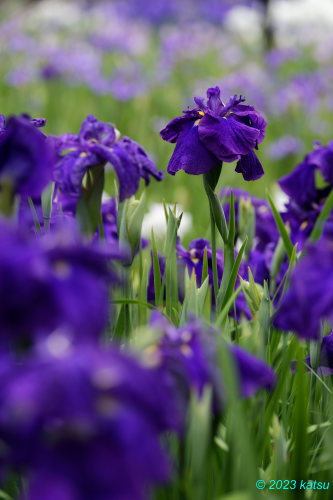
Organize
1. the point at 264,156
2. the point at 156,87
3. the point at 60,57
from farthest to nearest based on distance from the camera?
the point at 156,87 < the point at 60,57 < the point at 264,156

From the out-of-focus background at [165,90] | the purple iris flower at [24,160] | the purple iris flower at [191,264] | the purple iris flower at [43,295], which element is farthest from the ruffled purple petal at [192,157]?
the out-of-focus background at [165,90]

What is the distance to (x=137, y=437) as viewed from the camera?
46 centimetres

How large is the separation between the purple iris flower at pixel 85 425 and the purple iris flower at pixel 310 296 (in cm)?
24

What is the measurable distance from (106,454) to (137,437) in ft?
0.09

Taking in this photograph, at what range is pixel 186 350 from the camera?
2.21 feet

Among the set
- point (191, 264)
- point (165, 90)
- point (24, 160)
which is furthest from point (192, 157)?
point (165, 90)

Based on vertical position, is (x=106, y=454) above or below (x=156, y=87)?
below

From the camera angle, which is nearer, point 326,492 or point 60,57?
point 326,492

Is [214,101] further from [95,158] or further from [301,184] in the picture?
[301,184]

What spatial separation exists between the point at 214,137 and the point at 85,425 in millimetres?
769

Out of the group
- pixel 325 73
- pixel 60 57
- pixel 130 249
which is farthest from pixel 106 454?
pixel 325 73

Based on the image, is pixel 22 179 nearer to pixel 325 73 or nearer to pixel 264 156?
pixel 264 156

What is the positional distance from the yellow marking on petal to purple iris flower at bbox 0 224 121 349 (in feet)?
0.51

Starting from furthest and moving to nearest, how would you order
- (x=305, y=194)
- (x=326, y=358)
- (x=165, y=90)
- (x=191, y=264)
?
(x=165, y=90) < (x=305, y=194) < (x=191, y=264) < (x=326, y=358)
